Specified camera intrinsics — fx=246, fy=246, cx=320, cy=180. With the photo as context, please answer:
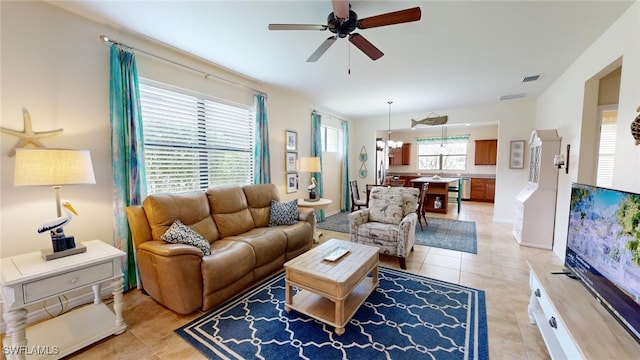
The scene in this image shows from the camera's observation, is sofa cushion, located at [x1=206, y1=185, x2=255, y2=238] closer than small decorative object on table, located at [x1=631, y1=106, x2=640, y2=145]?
A: No

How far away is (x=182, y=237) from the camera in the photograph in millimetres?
2256

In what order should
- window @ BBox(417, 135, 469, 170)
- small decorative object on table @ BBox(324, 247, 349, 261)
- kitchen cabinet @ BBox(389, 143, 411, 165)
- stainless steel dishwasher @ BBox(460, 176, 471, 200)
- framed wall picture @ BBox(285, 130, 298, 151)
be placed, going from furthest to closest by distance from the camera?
1. kitchen cabinet @ BBox(389, 143, 411, 165)
2. window @ BBox(417, 135, 469, 170)
3. stainless steel dishwasher @ BBox(460, 176, 471, 200)
4. framed wall picture @ BBox(285, 130, 298, 151)
5. small decorative object on table @ BBox(324, 247, 349, 261)

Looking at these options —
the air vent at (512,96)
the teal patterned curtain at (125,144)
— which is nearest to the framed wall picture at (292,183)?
the teal patterned curtain at (125,144)

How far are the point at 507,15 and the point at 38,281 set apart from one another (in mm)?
4092

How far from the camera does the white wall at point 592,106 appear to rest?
2033mm

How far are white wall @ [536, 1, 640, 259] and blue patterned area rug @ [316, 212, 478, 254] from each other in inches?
44.2

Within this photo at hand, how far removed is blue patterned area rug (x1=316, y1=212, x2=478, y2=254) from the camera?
390cm

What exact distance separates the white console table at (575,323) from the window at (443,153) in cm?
742

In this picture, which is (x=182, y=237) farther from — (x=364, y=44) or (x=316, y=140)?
(x=316, y=140)

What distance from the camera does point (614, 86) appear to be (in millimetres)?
3125

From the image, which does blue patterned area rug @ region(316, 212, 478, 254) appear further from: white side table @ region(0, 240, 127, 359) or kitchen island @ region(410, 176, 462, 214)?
white side table @ region(0, 240, 127, 359)

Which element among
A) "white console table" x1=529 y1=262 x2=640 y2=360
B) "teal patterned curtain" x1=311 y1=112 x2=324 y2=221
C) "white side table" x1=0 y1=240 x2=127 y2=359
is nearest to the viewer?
"white console table" x1=529 y1=262 x2=640 y2=360

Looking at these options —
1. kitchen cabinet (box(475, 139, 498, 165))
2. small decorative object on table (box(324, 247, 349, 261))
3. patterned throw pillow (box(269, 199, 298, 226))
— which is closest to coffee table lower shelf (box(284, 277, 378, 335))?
small decorative object on table (box(324, 247, 349, 261))

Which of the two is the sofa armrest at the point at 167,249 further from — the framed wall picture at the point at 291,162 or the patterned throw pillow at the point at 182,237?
the framed wall picture at the point at 291,162
